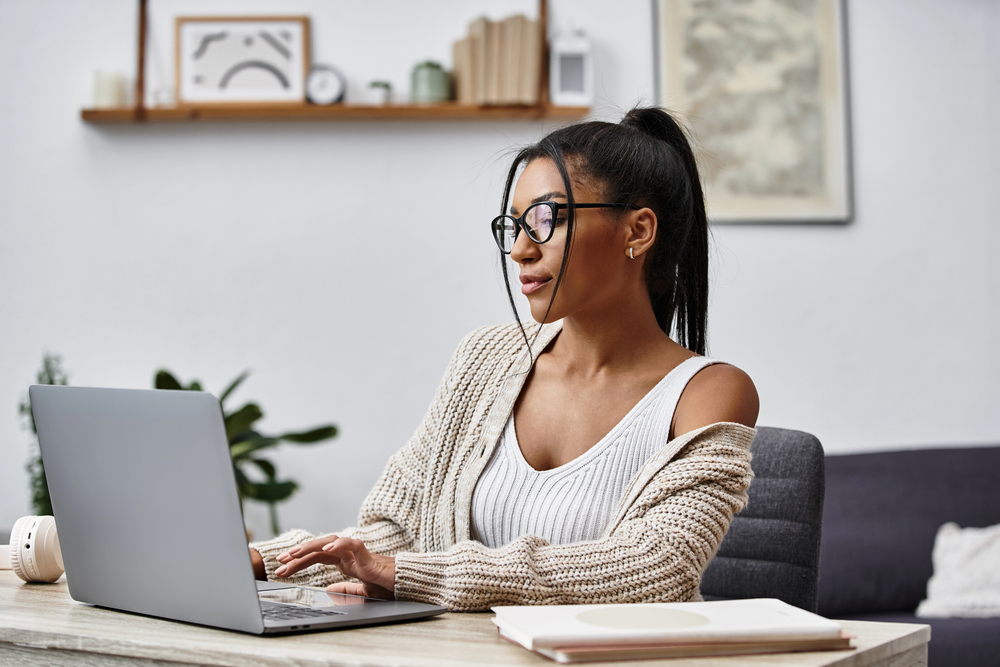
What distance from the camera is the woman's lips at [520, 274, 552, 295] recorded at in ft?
4.03

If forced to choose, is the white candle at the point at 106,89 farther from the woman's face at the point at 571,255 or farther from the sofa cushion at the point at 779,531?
the sofa cushion at the point at 779,531

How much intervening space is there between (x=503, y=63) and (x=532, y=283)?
71.5 inches

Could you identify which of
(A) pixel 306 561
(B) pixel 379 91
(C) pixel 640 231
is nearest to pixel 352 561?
(A) pixel 306 561

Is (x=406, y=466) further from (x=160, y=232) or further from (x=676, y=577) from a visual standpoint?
(x=160, y=232)

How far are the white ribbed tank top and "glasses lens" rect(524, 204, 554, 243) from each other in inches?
10.3

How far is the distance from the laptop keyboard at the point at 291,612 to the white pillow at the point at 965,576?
6.55 ft

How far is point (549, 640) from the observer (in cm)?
69

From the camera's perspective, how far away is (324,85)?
2.86 m

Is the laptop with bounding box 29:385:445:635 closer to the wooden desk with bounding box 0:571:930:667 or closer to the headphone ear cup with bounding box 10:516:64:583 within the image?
the wooden desk with bounding box 0:571:930:667

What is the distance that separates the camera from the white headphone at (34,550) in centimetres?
108

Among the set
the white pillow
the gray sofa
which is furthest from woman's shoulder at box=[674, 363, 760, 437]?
the white pillow

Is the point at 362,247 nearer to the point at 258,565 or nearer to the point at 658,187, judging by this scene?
the point at 658,187

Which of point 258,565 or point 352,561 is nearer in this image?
point 352,561

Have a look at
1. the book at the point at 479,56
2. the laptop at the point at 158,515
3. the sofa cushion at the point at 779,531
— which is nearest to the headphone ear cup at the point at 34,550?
the laptop at the point at 158,515
